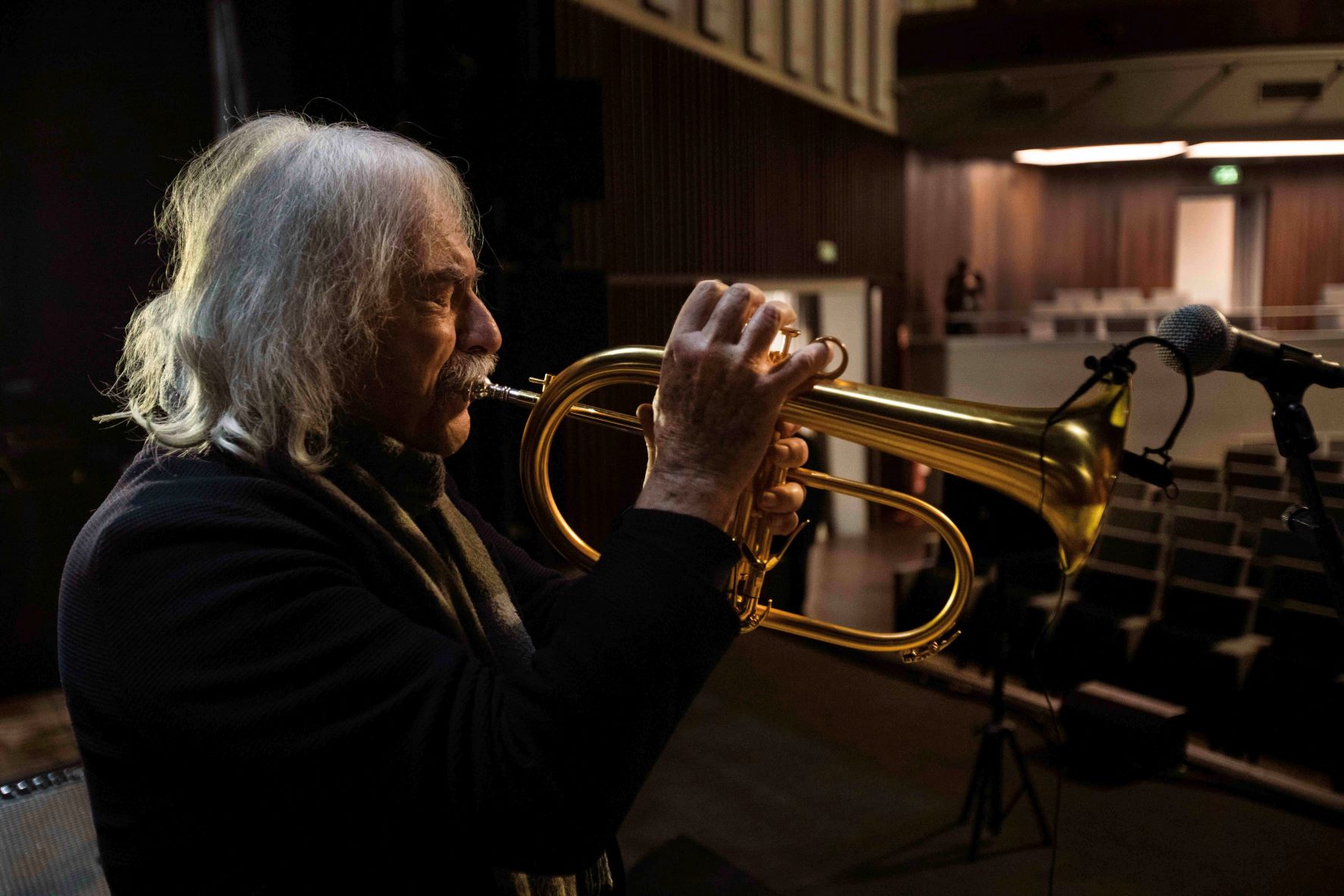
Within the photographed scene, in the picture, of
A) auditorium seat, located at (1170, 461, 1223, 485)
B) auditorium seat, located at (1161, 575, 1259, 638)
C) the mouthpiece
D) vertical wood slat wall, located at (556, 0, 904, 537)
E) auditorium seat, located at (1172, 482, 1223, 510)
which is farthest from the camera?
auditorium seat, located at (1170, 461, 1223, 485)

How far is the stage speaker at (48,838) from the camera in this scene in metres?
1.23

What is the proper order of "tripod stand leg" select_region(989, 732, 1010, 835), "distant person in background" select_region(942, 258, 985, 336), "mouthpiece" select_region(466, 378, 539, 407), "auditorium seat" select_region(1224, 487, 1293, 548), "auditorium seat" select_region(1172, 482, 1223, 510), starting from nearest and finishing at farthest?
"mouthpiece" select_region(466, 378, 539, 407) → "tripod stand leg" select_region(989, 732, 1010, 835) → "auditorium seat" select_region(1224, 487, 1293, 548) → "auditorium seat" select_region(1172, 482, 1223, 510) → "distant person in background" select_region(942, 258, 985, 336)

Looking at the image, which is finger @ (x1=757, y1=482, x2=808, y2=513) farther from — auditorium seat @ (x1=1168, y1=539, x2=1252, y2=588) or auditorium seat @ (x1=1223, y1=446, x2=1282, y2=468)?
auditorium seat @ (x1=1223, y1=446, x2=1282, y2=468)

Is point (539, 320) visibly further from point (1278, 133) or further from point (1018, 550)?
point (1278, 133)

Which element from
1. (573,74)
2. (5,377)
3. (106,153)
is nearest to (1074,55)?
(573,74)

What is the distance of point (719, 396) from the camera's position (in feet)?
3.01

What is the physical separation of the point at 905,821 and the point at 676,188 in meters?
4.33

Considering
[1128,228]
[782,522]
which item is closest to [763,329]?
[782,522]

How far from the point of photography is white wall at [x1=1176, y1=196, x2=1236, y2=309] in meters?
12.2

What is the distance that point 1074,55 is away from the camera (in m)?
8.32

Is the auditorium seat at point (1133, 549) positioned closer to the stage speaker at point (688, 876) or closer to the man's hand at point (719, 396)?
the stage speaker at point (688, 876)

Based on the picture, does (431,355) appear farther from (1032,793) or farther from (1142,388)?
(1142,388)

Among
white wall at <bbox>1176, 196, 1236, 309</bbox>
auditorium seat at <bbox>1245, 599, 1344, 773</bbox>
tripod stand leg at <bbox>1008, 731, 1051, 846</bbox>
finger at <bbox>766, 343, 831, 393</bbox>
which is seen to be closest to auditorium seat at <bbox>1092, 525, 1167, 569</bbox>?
auditorium seat at <bbox>1245, 599, 1344, 773</bbox>

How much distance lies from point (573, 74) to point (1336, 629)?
433 cm
